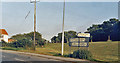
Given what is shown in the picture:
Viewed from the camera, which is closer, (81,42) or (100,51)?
(81,42)

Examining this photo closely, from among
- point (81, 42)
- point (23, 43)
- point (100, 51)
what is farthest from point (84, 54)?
point (23, 43)

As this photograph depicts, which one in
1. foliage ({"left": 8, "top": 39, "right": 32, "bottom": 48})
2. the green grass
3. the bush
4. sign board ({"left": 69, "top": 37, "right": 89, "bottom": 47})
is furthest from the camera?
foliage ({"left": 8, "top": 39, "right": 32, "bottom": 48})

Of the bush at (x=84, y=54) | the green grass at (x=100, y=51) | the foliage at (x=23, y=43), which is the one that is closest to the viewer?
the bush at (x=84, y=54)

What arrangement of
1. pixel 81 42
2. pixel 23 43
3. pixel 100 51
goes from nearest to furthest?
pixel 81 42, pixel 100 51, pixel 23 43

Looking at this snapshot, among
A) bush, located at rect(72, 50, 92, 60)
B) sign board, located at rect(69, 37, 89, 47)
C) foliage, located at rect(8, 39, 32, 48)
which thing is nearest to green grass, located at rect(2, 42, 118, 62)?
bush, located at rect(72, 50, 92, 60)

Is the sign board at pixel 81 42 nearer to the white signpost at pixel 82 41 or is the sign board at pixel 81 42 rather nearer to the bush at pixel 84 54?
the white signpost at pixel 82 41

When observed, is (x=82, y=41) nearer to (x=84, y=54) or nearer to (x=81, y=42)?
(x=81, y=42)

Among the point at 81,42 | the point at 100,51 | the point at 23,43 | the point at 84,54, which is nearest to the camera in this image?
the point at 84,54

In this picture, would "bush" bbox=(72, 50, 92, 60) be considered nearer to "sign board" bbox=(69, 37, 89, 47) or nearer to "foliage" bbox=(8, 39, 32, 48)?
"sign board" bbox=(69, 37, 89, 47)

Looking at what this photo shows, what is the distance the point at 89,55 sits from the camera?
18891 millimetres

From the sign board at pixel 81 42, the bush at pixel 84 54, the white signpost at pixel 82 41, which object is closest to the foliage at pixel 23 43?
the sign board at pixel 81 42

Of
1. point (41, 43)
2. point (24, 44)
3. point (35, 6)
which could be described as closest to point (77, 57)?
point (35, 6)

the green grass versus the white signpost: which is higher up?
the white signpost

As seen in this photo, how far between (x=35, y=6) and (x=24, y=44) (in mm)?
16347
